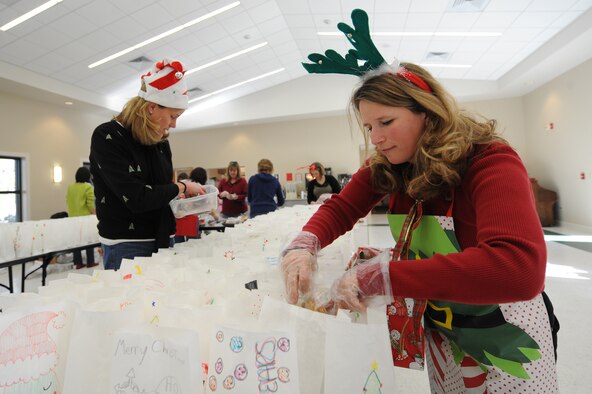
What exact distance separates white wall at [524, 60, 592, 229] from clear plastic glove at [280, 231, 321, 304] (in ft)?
25.4

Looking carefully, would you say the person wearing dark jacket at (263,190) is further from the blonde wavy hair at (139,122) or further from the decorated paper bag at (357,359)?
the decorated paper bag at (357,359)

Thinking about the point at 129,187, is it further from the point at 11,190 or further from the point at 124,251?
the point at 11,190

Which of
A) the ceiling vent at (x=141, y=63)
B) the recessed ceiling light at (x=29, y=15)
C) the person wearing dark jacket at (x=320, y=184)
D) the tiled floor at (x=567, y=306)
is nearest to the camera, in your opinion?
the tiled floor at (x=567, y=306)

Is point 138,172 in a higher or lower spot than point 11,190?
lower

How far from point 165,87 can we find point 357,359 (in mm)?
1305

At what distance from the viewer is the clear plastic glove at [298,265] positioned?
70 centimetres

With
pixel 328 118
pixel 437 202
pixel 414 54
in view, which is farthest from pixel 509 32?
pixel 437 202

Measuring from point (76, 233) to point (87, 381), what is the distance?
400 cm

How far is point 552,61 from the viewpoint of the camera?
20.3ft

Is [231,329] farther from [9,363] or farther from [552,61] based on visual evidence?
[552,61]

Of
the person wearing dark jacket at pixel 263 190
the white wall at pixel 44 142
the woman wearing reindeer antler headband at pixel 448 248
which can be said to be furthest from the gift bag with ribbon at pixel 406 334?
the white wall at pixel 44 142

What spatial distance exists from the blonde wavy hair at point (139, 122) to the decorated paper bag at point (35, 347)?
0.89 m

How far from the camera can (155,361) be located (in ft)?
1.66

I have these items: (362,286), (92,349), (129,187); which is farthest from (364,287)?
(129,187)
